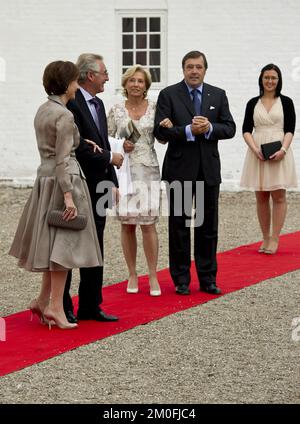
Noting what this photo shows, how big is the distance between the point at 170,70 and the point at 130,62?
74cm

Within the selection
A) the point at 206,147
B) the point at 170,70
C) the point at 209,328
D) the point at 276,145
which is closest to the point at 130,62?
the point at 170,70

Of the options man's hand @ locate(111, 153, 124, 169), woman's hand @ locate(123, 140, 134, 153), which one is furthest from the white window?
man's hand @ locate(111, 153, 124, 169)

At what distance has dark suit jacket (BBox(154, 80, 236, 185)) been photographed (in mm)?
9359

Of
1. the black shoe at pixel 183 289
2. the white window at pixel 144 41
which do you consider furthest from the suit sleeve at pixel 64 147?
the white window at pixel 144 41

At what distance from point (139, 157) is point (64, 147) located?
165 cm

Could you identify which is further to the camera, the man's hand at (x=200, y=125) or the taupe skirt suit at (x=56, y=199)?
the man's hand at (x=200, y=125)

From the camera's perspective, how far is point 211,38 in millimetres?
17250

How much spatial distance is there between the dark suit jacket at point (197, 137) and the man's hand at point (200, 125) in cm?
13

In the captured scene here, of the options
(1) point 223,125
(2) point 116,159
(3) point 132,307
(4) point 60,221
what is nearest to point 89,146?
(2) point 116,159

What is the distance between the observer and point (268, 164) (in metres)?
11.7

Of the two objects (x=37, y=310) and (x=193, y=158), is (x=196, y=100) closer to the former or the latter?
(x=193, y=158)

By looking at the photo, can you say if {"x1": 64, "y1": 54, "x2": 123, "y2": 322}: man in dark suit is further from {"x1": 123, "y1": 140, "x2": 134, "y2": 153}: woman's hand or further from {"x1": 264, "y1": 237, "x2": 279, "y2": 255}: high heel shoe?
{"x1": 264, "y1": 237, "x2": 279, "y2": 255}: high heel shoe

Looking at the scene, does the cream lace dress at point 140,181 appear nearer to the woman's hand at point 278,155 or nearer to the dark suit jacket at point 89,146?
the dark suit jacket at point 89,146

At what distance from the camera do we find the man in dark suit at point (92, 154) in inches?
320
